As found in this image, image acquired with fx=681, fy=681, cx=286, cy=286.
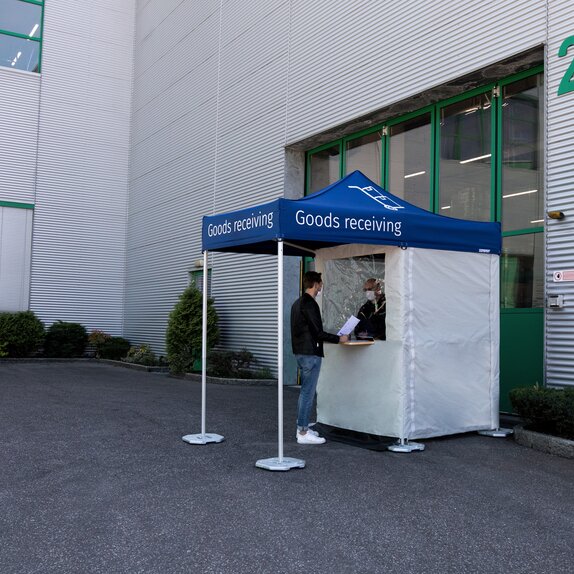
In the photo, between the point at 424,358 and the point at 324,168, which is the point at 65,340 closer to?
the point at 324,168

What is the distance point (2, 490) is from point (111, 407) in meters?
4.79

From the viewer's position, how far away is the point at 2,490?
223 inches

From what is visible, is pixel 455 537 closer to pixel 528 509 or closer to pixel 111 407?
pixel 528 509

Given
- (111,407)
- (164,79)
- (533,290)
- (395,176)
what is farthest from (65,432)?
(164,79)

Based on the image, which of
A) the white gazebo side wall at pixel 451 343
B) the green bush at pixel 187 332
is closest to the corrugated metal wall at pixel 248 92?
the green bush at pixel 187 332

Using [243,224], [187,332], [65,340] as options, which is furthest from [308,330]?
[65,340]

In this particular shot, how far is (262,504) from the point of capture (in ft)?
17.5

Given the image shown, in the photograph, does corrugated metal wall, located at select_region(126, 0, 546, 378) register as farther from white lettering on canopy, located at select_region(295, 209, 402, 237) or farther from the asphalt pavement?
the asphalt pavement

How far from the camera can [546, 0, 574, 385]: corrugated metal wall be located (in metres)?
8.63

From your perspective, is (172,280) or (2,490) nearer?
(2,490)

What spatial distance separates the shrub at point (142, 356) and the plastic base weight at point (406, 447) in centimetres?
1203

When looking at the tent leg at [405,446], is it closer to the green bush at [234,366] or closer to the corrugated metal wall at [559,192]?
the corrugated metal wall at [559,192]

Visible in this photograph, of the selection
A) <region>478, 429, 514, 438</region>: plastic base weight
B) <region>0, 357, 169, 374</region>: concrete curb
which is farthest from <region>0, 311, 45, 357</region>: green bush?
<region>478, 429, 514, 438</region>: plastic base weight

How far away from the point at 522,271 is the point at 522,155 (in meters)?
1.73
